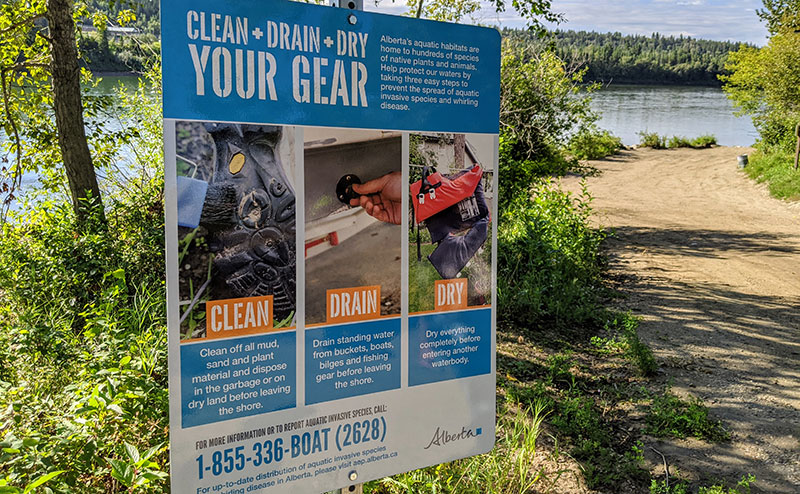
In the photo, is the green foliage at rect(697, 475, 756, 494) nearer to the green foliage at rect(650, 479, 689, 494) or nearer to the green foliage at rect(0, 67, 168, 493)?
the green foliage at rect(650, 479, 689, 494)

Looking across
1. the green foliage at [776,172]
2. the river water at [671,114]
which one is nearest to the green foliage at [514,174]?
the green foliage at [776,172]

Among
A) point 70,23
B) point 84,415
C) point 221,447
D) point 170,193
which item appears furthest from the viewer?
point 70,23

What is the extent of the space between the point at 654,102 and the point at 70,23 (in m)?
76.1

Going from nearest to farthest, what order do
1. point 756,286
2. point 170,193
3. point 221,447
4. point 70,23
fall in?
point 170,193
point 221,447
point 70,23
point 756,286

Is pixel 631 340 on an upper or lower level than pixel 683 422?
upper

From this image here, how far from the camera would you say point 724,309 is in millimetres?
7570

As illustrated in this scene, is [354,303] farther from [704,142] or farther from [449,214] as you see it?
[704,142]

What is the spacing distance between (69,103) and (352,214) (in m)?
5.07

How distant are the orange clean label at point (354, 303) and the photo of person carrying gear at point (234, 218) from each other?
0.44ft

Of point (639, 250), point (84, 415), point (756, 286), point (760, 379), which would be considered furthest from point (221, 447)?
point (639, 250)

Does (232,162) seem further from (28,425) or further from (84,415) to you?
(28,425)

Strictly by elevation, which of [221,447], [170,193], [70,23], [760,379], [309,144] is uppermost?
[70,23]

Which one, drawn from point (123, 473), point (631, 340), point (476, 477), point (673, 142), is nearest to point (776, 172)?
point (673, 142)

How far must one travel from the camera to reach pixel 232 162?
6.09 ft
